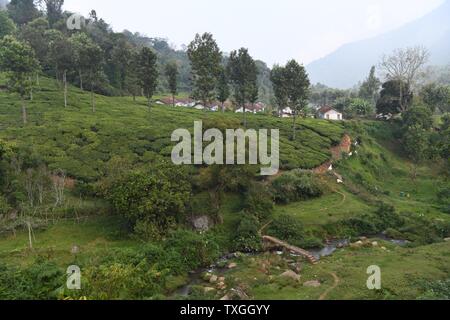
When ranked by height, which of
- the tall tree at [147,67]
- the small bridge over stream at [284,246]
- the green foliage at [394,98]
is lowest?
the small bridge over stream at [284,246]

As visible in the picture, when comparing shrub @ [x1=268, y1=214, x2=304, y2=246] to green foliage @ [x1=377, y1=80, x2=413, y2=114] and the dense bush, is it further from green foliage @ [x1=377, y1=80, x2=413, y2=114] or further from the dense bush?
green foliage @ [x1=377, y1=80, x2=413, y2=114]

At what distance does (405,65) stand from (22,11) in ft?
298

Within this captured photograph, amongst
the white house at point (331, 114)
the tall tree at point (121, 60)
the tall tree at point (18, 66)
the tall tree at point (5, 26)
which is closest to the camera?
the tall tree at point (18, 66)

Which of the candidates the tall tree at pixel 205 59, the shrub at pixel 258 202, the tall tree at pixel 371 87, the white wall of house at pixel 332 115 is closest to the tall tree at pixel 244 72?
the tall tree at pixel 205 59

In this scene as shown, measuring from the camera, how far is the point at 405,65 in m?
75.9

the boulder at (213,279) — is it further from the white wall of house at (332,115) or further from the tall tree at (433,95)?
the tall tree at (433,95)

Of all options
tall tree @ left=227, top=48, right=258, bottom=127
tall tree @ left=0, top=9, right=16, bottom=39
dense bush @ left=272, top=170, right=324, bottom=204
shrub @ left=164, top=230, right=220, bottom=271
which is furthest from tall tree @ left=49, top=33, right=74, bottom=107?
shrub @ left=164, top=230, right=220, bottom=271

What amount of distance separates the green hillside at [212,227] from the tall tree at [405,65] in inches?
1148

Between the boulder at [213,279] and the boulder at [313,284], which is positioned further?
the boulder at [213,279]

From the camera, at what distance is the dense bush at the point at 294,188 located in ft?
123

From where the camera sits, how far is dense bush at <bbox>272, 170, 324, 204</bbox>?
37594mm

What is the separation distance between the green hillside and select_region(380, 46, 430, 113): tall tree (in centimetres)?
2915
